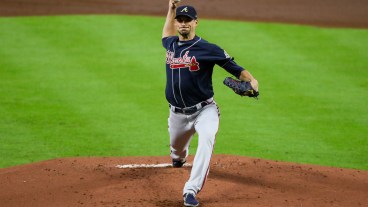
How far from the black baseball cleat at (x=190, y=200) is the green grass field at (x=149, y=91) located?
3.21 m

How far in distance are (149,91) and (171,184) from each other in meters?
4.96

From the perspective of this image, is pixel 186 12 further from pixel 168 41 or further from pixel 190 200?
pixel 190 200

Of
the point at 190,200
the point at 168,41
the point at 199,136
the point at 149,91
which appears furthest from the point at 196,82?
the point at 149,91

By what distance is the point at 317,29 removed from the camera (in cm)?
1603

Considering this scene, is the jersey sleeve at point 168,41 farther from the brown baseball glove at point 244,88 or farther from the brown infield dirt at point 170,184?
the brown infield dirt at point 170,184

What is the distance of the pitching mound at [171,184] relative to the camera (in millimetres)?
7184

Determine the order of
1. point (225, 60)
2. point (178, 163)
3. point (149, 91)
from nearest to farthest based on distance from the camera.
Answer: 1. point (225, 60)
2. point (178, 163)
3. point (149, 91)

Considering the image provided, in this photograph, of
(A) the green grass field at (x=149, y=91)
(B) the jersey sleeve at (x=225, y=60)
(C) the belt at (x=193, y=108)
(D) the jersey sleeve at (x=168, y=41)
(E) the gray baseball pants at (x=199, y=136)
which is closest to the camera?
(E) the gray baseball pants at (x=199, y=136)

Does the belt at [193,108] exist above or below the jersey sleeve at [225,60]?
below

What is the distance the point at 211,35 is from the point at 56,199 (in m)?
8.34

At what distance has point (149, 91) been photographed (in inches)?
494

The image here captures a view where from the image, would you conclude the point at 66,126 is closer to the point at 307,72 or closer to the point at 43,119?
the point at 43,119

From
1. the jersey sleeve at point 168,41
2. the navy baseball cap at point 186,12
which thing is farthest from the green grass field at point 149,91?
the navy baseball cap at point 186,12

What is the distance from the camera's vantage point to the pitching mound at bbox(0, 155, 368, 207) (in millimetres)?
7184
